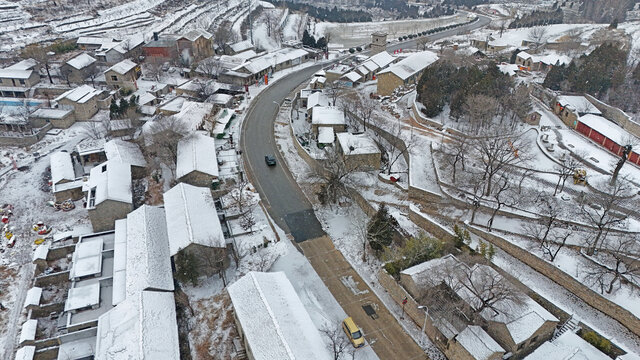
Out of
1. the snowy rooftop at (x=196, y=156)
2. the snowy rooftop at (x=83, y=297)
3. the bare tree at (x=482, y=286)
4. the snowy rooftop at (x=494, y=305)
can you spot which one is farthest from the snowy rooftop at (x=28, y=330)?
the bare tree at (x=482, y=286)

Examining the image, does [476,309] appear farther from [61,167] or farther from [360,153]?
[61,167]

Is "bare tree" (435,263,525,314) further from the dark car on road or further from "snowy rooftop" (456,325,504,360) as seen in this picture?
the dark car on road

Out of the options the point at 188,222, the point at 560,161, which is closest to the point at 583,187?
the point at 560,161

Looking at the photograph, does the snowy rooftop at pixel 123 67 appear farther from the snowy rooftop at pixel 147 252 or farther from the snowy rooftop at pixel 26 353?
the snowy rooftop at pixel 26 353

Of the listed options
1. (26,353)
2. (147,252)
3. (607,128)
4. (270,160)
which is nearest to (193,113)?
(270,160)

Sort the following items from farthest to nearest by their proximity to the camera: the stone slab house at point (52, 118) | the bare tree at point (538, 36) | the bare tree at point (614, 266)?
1. the bare tree at point (538, 36)
2. the stone slab house at point (52, 118)
3. the bare tree at point (614, 266)

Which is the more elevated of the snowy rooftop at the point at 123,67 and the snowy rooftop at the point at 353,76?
the snowy rooftop at the point at 123,67
